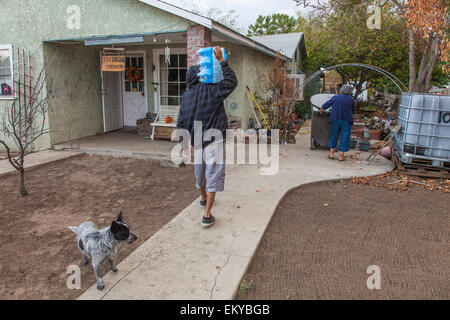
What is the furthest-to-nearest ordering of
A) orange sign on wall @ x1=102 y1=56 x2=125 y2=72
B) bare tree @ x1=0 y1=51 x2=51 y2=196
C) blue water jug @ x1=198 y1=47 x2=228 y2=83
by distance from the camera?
1. orange sign on wall @ x1=102 y1=56 x2=125 y2=72
2. bare tree @ x1=0 y1=51 x2=51 y2=196
3. blue water jug @ x1=198 y1=47 x2=228 y2=83

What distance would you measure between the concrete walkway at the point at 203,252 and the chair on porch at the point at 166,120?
12.4ft

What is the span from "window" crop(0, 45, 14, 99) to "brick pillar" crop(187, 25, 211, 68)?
4.73 m

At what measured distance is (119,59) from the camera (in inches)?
323

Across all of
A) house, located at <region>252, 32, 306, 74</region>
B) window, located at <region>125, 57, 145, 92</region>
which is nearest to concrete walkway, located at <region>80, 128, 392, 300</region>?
window, located at <region>125, 57, 145, 92</region>

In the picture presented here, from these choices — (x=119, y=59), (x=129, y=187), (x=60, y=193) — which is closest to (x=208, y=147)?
(x=129, y=187)

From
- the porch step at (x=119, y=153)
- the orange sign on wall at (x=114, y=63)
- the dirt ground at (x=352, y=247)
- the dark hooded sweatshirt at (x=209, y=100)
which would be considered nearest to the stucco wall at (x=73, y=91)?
the porch step at (x=119, y=153)

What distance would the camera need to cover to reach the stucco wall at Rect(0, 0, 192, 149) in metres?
6.94

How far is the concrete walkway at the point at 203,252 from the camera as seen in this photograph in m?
2.77

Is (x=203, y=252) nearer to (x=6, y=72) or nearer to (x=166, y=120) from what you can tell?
(x=166, y=120)

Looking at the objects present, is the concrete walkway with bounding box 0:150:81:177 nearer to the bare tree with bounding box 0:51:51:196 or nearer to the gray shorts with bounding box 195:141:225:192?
the bare tree with bounding box 0:51:51:196

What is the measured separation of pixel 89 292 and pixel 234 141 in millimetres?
6737

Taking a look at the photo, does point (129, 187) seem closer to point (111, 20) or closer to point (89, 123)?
point (111, 20)

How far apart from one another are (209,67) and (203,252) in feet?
6.47

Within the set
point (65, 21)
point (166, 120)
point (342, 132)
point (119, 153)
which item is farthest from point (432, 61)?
point (65, 21)
